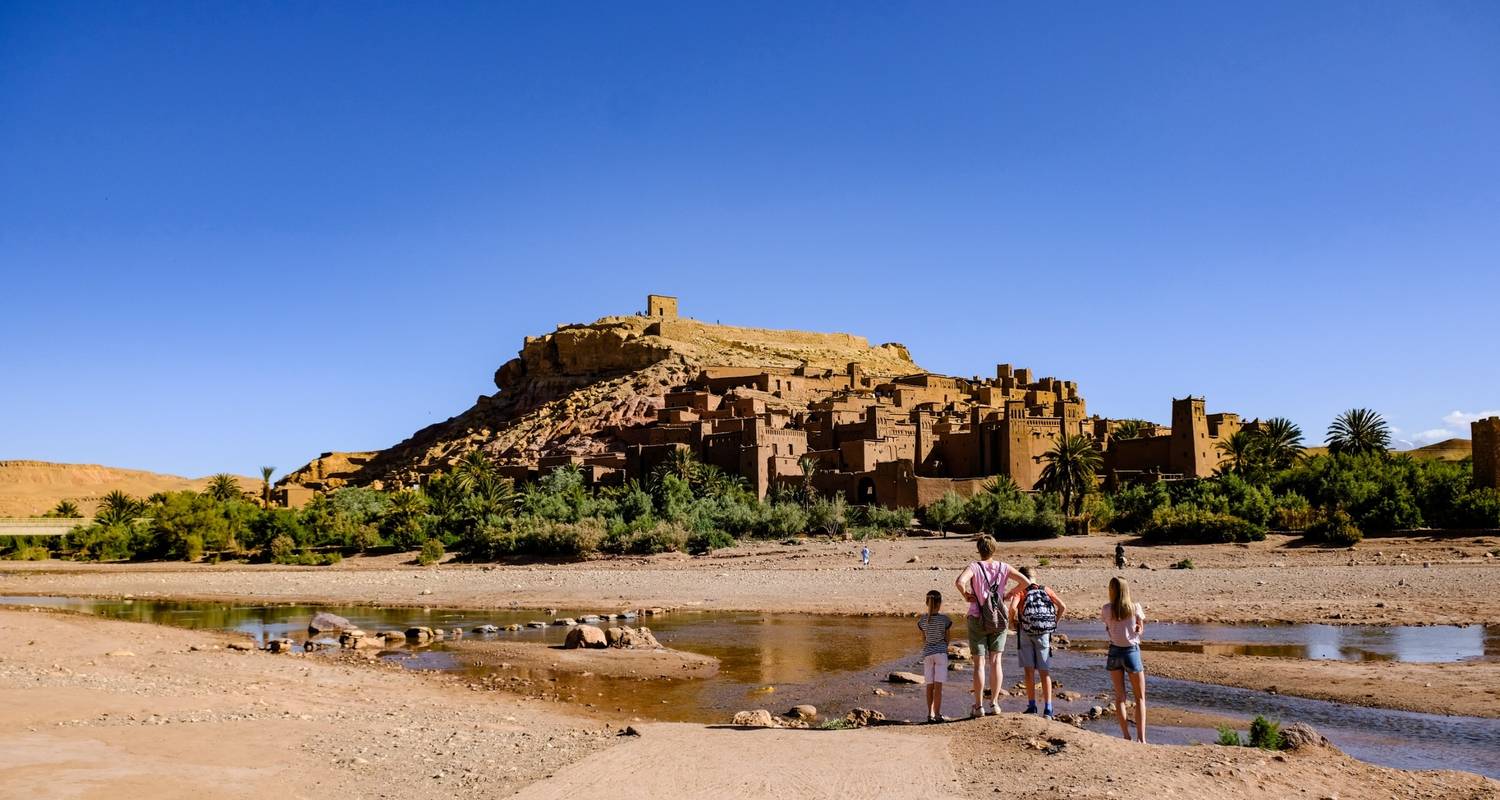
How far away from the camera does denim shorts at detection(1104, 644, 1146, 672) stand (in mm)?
8898

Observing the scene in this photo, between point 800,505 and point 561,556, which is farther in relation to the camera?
point 800,505

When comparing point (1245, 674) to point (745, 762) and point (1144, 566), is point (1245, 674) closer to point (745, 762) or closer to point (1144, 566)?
point (745, 762)

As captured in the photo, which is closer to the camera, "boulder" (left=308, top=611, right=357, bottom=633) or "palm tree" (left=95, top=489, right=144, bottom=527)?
"boulder" (left=308, top=611, right=357, bottom=633)

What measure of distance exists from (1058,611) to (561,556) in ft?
106

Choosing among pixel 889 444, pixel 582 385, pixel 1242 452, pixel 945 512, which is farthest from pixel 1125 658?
pixel 582 385

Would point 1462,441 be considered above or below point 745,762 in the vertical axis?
above

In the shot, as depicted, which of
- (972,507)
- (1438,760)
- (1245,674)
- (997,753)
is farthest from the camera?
(972,507)

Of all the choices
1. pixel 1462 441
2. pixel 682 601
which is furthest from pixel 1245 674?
pixel 1462 441

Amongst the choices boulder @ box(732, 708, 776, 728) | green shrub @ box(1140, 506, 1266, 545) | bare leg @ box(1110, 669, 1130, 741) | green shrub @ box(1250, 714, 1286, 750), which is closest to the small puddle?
boulder @ box(732, 708, 776, 728)

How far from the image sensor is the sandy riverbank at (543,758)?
304 inches

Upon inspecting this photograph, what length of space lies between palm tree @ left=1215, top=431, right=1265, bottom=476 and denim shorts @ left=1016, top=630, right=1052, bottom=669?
34741 millimetres

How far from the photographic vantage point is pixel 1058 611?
31.6 ft

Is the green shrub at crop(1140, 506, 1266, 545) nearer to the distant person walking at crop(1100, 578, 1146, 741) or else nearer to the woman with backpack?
the woman with backpack

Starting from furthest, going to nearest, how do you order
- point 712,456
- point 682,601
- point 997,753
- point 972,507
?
point 712,456 < point 972,507 < point 682,601 < point 997,753
